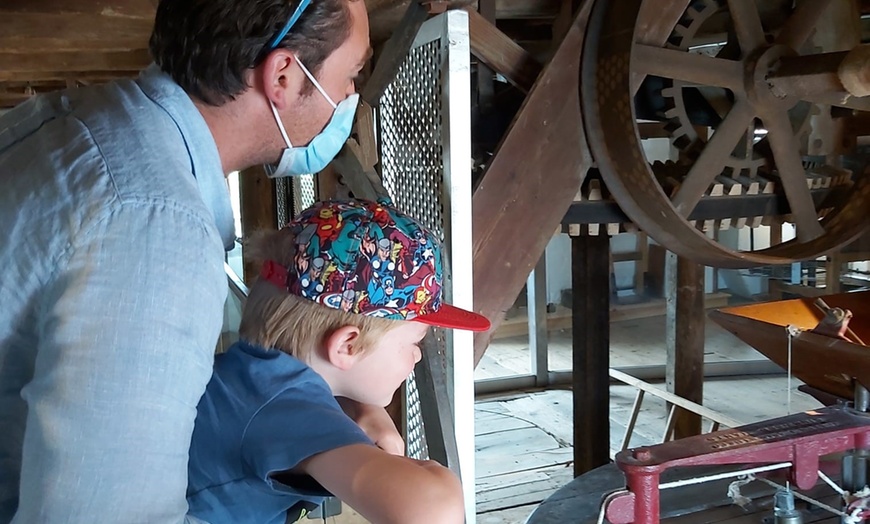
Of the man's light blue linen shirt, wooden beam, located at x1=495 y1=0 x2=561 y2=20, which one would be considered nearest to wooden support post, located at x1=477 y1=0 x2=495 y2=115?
wooden beam, located at x1=495 y1=0 x2=561 y2=20

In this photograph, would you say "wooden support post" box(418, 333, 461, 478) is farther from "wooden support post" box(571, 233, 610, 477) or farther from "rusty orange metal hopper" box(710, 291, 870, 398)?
"wooden support post" box(571, 233, 610, 477)

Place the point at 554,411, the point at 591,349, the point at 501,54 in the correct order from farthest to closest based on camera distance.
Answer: the point at 554,411
the point at 591,349
the point at 501,54

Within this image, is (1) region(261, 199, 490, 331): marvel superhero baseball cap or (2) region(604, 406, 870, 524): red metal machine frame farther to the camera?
(2) region(604, 406, 870, 524): red metal machine frame

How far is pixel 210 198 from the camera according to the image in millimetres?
844

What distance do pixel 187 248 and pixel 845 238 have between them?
186 cm

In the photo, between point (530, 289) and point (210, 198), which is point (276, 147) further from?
point (530, 289)

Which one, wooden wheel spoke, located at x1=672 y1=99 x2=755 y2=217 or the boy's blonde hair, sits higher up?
wooden wheel spoke, located at x1=672 y1=99 x2=755 y2=217

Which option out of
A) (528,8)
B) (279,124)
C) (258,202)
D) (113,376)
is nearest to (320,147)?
(279,124)

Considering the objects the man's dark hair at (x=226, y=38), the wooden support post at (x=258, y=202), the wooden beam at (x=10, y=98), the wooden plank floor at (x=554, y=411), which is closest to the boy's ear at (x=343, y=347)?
the man's dark hair at (x=226, y=38)

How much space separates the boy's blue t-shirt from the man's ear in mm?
303

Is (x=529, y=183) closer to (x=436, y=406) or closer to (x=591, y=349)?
(x=436, y=406)

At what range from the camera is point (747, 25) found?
6.28 ft

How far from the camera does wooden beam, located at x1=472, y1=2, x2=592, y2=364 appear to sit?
1697 millimetres

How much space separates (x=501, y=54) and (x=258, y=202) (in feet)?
7.13
